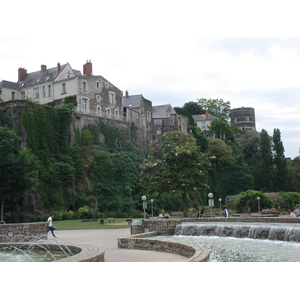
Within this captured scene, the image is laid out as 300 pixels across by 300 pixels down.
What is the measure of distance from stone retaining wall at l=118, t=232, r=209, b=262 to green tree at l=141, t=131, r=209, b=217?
18.2 meters

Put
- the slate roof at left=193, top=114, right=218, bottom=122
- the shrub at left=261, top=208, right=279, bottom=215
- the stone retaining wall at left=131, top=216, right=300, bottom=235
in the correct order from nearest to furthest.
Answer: the stone retaining wall at left=131, top=216, right=300, bottom=235 < the shrub at left=261, top=208, right=279, bottom=215 < the slate roof at left=193, top=114, right=218, bottom=122

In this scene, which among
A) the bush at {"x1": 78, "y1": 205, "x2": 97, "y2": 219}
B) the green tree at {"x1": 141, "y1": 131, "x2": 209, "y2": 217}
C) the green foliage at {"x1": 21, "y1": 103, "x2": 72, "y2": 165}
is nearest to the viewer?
the green tree at {"x1": 141, "y1": 131, "x2": 209, "y2": 217}

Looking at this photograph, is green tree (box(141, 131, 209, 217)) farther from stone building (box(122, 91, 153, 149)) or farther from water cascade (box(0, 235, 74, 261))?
stone building (box(122, 91, 153, 149))

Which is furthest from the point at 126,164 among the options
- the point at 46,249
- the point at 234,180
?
the point at 46,249

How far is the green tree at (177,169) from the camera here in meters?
35.4

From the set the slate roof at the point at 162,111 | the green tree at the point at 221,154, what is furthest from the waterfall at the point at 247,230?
the slate roof at the point at 162,111

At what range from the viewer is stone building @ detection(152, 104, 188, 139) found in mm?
71312

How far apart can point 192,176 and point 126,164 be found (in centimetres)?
1914

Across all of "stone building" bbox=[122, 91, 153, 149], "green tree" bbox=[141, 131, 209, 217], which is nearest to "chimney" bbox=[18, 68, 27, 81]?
"stone building" bbox=[122, 91, 153, 149]

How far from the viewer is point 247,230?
68.7ft

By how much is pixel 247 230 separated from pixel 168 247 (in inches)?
289

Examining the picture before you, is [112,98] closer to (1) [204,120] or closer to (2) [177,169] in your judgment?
(2) [177,169]

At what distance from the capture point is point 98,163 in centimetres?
5131

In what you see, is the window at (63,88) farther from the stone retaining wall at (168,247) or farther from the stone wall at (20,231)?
the stone retaining wall at (168,247)
